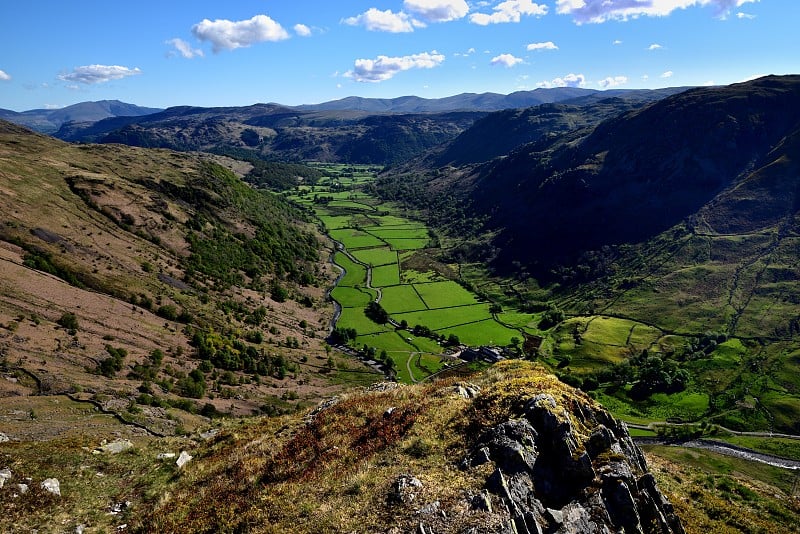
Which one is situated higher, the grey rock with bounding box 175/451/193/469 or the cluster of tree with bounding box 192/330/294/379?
the grey rock with bounding box 175/451/193/469

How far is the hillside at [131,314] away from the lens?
6969cm

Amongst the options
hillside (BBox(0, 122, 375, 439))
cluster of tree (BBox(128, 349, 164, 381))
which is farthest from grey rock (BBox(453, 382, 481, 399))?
cluster of tree (BBox(128, 349, 164, 381))

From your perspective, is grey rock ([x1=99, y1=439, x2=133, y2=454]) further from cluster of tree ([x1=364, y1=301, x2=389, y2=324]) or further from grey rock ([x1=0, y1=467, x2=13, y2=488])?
cluster of tree ([x1=364, y1=301, x2=389, y2=324])

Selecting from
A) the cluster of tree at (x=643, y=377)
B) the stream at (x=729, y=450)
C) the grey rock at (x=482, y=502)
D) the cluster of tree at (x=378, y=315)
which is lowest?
the cluster of tree at (x=643, y=377)

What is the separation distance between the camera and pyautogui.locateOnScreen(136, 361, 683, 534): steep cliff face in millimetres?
23922

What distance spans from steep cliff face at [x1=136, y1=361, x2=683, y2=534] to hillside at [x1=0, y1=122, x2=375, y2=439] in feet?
93.2

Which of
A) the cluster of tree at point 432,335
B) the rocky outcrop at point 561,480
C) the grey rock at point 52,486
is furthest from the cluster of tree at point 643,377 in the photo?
the grey rock at point 52,486

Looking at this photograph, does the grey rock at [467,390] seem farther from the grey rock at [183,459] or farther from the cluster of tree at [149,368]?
the cluster of tree at [149,368]

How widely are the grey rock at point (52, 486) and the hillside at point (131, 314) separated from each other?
16348 mm

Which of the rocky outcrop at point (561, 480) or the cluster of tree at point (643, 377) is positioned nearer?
the rocky outcrop at point (561, 480)

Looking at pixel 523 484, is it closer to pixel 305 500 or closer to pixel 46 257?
pixel 305 500

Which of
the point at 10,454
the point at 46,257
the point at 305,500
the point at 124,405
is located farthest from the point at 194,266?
the point at 305,500

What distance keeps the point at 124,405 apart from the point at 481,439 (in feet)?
188

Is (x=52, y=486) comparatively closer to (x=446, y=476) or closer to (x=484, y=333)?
(x=446, y=476)
